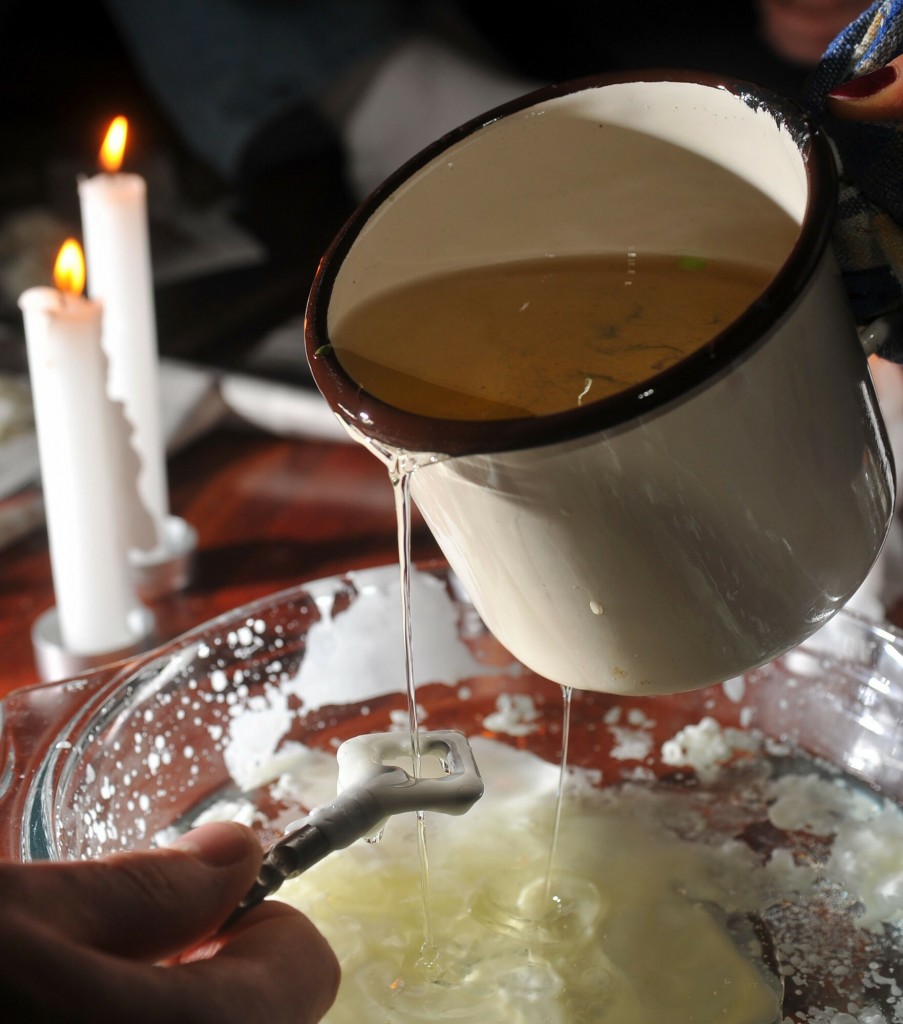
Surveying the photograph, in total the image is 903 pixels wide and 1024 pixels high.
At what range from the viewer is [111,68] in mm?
2104

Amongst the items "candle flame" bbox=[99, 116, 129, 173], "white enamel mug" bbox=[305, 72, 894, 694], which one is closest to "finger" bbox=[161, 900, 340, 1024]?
"white enamel mug" bbox=[305, 72, 894, 694]

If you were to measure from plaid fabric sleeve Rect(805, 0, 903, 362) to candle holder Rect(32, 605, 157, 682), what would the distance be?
543 mm

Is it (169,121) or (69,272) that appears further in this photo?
(169,121)

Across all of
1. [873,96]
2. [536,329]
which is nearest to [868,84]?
[873,96]

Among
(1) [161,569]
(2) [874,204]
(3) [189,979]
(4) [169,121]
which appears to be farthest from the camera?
(4) [169,121]

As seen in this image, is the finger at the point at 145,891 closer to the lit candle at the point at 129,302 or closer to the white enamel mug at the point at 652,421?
the white enamel mug at the point at 652,421

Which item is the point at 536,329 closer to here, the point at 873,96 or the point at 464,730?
the point at 873,96

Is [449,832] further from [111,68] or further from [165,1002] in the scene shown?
[111,68]

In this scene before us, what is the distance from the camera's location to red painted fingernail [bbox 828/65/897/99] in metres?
0.48

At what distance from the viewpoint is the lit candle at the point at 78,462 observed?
804 mm

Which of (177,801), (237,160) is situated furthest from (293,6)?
(177,801)

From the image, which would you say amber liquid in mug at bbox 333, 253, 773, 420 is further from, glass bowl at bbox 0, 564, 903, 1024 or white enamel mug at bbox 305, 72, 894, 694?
glass bowl at bbox 0, 564, 903, 1024

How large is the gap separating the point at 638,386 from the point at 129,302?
24.8 inches

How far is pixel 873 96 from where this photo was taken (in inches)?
19.0
